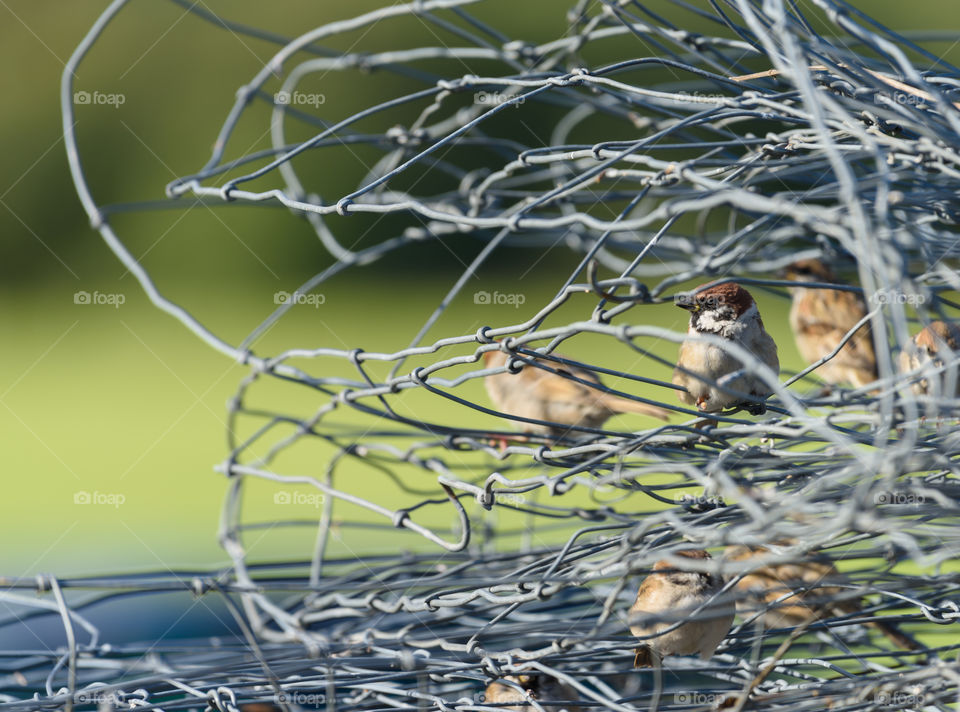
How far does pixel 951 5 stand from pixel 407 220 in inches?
107

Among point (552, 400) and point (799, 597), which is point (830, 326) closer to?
point (552, 400)

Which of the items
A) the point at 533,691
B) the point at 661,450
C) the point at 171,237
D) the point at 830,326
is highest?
the point at 171,237

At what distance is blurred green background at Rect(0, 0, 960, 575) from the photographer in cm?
431

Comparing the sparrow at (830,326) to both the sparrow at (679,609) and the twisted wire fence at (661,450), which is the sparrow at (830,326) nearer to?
the twisted wire fence at (661,450)

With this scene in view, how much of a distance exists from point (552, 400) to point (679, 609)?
1.94 ft

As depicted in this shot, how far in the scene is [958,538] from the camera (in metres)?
0.62

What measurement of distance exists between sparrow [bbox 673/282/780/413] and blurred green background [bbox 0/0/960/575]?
3.11 meters

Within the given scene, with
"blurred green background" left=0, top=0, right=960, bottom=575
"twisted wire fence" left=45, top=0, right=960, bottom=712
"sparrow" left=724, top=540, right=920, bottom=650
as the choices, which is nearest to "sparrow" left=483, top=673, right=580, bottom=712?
"twisted wire fence" left=45, top=0, right=960, bottom=712

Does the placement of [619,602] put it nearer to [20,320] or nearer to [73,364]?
[73,364]

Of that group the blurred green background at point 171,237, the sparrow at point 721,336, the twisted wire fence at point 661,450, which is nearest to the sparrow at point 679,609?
the twisted wire fence at point 661,450

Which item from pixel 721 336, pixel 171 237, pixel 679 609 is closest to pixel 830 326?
pixel 721 336

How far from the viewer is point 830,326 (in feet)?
4.23

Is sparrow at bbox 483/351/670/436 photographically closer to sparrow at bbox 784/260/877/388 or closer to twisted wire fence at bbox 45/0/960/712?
twisted wire fence at bbox 45/0/960/712

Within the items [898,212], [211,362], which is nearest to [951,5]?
[211,362]
